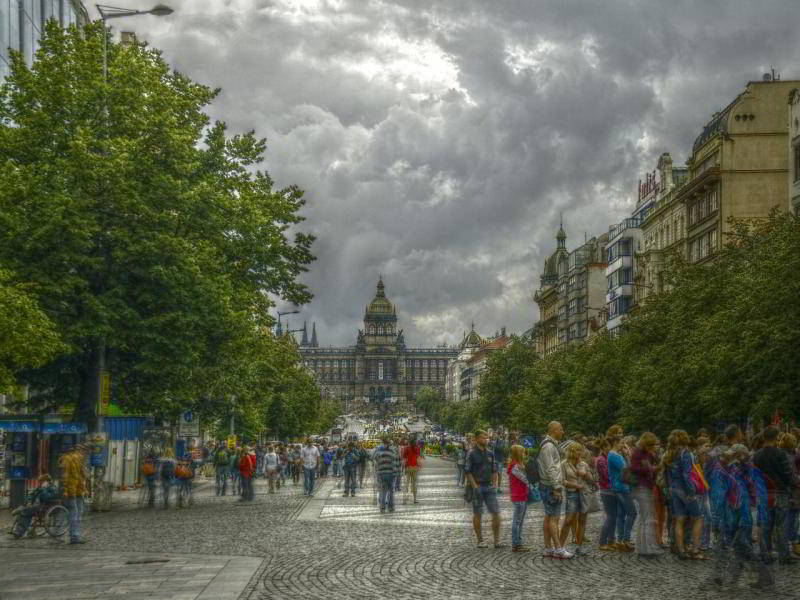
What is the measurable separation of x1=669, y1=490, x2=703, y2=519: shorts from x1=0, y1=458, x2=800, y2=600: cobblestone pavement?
74cm

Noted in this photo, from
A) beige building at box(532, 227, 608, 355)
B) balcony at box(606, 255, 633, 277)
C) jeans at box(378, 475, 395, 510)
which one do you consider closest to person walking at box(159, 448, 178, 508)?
jeans at box(378, 475, 395, 510)

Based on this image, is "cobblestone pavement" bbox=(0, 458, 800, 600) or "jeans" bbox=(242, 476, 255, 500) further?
"jeans" bbox=(242, 476, 255, 500)

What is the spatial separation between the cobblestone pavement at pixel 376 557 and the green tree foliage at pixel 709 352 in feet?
31.1

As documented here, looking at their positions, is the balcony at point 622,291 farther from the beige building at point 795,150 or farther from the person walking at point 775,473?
the person walking at point 775,473

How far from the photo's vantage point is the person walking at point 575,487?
20078mm

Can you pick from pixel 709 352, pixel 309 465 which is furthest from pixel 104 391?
pixel 709 352

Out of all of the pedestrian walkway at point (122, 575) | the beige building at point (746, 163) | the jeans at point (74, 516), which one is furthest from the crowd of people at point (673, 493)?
the beige building at point (746, 163)

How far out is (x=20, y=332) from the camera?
93.4 ft

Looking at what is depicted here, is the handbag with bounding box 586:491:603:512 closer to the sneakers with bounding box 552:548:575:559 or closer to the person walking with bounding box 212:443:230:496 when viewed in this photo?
the sneakers with bounding box 552:548:575:559

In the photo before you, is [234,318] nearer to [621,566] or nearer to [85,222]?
[85,222]

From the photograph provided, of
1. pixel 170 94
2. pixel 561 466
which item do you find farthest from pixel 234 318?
pixel 561 466

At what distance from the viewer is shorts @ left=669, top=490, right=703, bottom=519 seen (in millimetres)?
19094

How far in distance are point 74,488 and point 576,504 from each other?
9.52m

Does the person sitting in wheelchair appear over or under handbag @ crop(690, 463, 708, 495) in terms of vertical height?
under
